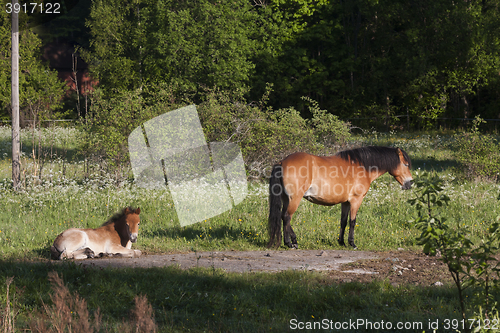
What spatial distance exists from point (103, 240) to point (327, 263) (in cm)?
377

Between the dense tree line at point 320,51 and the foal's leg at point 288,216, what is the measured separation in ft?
50.9

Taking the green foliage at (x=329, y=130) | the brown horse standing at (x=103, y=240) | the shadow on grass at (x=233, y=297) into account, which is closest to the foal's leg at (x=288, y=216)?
the shadow on grass at (x=233, y=297)

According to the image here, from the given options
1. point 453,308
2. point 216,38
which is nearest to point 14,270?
point 453,308

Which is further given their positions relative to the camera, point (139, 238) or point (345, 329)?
point (139, 238)

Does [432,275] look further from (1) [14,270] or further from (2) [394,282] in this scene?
(1) [14,270]

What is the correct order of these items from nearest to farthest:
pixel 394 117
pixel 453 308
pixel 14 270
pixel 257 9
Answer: pixel 453 308
pixel 14 270
pixel 394 117
pixel 257 9

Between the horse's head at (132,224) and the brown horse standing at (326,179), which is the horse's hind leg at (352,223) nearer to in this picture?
the brown horse standing at (326,179)

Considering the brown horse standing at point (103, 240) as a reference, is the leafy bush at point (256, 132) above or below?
above

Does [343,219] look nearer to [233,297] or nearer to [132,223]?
[233,297]

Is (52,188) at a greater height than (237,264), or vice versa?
(52,188)

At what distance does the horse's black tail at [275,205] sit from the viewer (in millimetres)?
8516

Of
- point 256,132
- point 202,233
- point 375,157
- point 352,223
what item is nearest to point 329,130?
point 256,132

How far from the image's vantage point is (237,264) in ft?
25.1

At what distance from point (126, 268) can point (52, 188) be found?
20.8 ft
